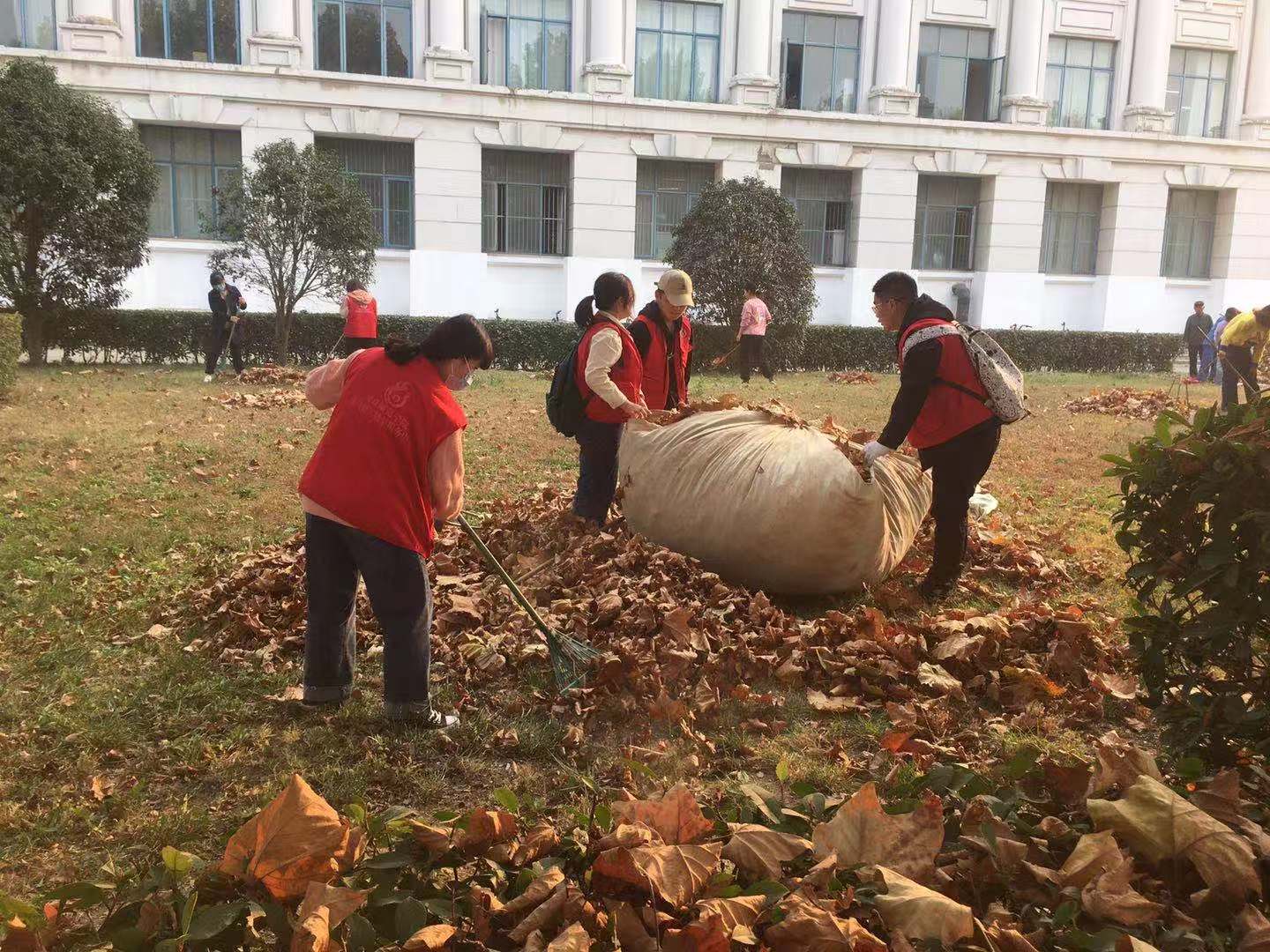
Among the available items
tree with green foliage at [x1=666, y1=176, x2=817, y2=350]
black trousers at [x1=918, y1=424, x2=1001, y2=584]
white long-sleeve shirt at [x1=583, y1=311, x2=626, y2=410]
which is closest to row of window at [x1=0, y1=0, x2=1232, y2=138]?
tree with green foliage at [x1=666, y1=176, x2=817, y2=350]

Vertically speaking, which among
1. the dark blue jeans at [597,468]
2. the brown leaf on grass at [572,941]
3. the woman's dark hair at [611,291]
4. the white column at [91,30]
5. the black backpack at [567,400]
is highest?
the white column at [91,30]

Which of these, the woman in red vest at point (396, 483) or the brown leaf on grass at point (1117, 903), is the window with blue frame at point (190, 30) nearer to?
the woman in red vest at point (396, 483)

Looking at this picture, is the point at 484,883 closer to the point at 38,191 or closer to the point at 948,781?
the point at 948,781

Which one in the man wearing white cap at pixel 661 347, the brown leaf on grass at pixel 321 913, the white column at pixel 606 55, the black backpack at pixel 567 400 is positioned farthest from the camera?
the white column at pixel 606 55

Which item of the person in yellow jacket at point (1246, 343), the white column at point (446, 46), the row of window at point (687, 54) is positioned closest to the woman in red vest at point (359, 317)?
the person in yellow jacket at point (1246, 343)

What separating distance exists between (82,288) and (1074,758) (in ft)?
59.8

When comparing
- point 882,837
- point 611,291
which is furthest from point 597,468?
point 882,837

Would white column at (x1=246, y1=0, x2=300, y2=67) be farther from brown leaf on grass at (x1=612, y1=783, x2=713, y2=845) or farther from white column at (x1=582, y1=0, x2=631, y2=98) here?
brown leaf on grass at (x1=612, y1=783, x2=713, y2=845)

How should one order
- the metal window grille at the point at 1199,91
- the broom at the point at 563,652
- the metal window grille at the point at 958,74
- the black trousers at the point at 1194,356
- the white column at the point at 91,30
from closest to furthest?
1. the broom at the point at 563,652
2. the white column at the point at 91,30
3. the black trousers at the point at 1194,356
4. the metal window grille at the point at 958,74
5. the metal window grille at the point at 1199,91

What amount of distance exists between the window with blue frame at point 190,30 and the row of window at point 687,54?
0.07ft

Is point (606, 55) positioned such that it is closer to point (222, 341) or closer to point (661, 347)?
point (222, 341)

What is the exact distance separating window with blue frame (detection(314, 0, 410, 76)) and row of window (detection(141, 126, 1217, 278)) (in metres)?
1.75

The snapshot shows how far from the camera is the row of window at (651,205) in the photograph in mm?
23047

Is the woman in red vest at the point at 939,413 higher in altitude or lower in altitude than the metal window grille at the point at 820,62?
lower
